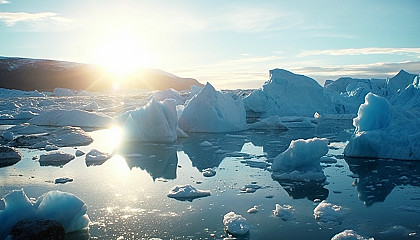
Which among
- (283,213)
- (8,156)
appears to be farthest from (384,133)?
(8,156)

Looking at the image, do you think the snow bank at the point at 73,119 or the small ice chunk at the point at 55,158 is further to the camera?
the snow bank at the point at 73,119

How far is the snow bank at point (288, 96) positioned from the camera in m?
19.5

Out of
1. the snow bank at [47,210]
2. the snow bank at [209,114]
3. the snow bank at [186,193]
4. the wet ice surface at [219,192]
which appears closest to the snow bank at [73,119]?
the snow bank at [209,114]

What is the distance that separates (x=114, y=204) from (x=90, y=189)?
89 cm

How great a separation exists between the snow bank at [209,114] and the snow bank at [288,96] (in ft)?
20.0

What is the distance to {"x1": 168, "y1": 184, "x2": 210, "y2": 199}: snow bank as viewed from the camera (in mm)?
5081

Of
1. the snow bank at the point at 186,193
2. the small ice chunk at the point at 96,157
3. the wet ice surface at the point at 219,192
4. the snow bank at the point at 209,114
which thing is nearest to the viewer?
the wet ice surface at the point at 219,192

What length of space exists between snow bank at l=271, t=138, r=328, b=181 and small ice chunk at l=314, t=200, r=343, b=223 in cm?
172

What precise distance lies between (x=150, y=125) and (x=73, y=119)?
6449mm

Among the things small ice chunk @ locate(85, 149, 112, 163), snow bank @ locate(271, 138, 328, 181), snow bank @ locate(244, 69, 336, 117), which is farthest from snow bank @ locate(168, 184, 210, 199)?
snow bank @ locate(244, 69, 336, 117)

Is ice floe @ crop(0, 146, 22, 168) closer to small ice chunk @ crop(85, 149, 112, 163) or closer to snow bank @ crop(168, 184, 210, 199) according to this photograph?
small ice chunk @ crop(85, 149, 112, 163)

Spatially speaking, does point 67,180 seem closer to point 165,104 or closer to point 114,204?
point 114,204

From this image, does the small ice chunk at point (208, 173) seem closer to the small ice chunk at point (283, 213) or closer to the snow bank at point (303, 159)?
the snow bank at point (303, 159)

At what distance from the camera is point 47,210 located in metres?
3.81
